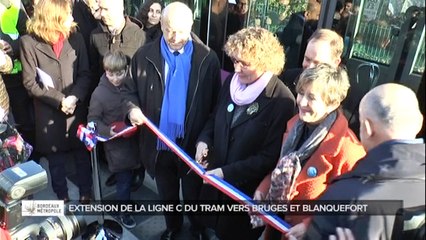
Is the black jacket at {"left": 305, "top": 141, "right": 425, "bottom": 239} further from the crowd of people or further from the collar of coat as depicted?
the collar of coat

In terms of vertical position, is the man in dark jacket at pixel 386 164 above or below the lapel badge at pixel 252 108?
above

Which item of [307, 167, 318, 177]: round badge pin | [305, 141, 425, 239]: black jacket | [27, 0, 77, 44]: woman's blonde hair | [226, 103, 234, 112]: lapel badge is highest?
[27, 0, 77, 44]: woman's blonde hair

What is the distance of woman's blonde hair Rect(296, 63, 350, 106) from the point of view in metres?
1.85

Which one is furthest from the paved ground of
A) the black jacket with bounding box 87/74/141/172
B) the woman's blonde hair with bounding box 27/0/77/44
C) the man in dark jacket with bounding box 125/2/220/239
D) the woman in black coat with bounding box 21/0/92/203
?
the woman's blonde hair with bounding box 27/0/77/44

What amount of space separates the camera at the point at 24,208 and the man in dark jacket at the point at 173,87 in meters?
0.90

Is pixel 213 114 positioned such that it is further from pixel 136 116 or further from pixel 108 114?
pixel 108 114

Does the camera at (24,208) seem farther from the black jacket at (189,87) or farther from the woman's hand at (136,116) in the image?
the black jacket at (189,87)

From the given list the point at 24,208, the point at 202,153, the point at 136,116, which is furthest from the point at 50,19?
the point at 24,208

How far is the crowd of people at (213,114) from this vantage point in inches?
56.4

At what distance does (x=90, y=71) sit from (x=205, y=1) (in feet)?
4.45

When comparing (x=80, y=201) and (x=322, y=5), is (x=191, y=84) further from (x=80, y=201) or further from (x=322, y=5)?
(x=80, y=201)

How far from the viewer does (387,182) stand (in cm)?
135

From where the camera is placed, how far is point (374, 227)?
4.47 feet

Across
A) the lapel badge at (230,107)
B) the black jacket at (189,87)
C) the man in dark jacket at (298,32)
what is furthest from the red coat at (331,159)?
the man in dark jacket at (298,32)
